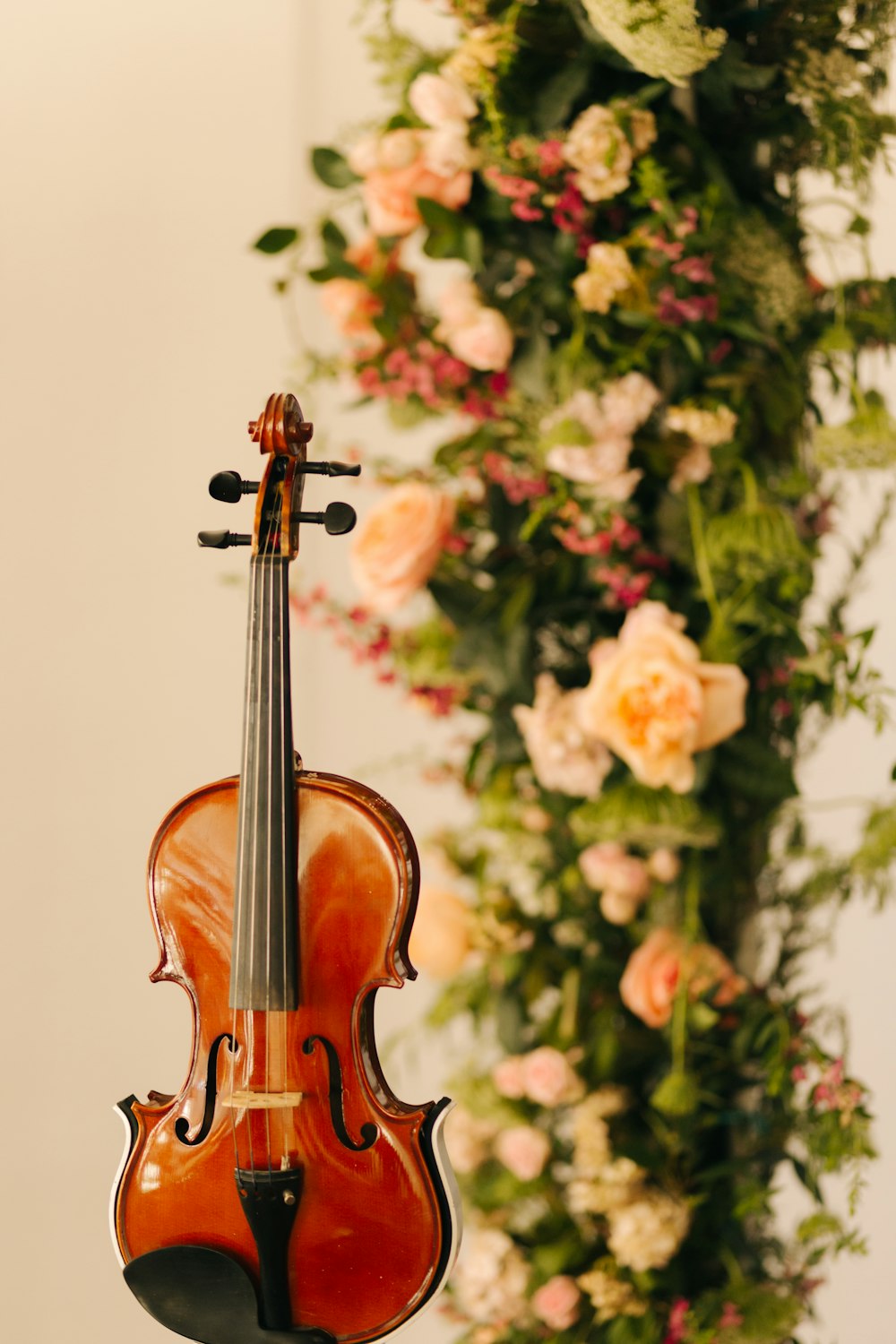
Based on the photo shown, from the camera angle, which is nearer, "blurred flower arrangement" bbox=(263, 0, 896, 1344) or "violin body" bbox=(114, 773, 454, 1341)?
"violin body" bbox=(114, 773, 454, 1341)

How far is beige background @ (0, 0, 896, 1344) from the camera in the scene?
5.32 feet

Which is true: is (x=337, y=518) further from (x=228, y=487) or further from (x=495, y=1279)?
(x=495, y=1279)

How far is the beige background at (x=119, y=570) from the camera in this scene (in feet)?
5.32

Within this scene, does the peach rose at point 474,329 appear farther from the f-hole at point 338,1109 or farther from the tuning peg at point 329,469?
the f-hole at point 338,1109

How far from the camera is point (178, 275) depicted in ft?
6.07

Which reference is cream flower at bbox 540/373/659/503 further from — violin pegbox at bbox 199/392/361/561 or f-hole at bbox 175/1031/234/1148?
f-hole at bbox 175/1031/234/1148

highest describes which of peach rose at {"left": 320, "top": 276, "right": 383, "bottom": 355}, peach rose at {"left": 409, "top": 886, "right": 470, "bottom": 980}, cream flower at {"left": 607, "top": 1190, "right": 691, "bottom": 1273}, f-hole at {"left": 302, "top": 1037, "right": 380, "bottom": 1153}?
peach rose at {"left": 320, "top": 276, "right": 383, "bottom": 355}

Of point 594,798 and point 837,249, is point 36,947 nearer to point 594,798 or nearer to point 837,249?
point 594,798

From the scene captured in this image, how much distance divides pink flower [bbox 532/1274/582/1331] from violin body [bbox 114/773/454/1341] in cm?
53

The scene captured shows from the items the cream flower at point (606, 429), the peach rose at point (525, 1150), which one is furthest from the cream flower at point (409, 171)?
the peach rose at point (525, 1150)

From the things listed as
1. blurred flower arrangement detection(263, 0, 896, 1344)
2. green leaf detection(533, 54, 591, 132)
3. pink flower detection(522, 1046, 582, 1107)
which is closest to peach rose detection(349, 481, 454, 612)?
blurred flower arrangement detection(263, 0, 896, 1344)

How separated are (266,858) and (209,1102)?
0.17 m

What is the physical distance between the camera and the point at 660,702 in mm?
1126

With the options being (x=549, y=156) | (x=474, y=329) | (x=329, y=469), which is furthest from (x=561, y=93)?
(x=329, y=469)
